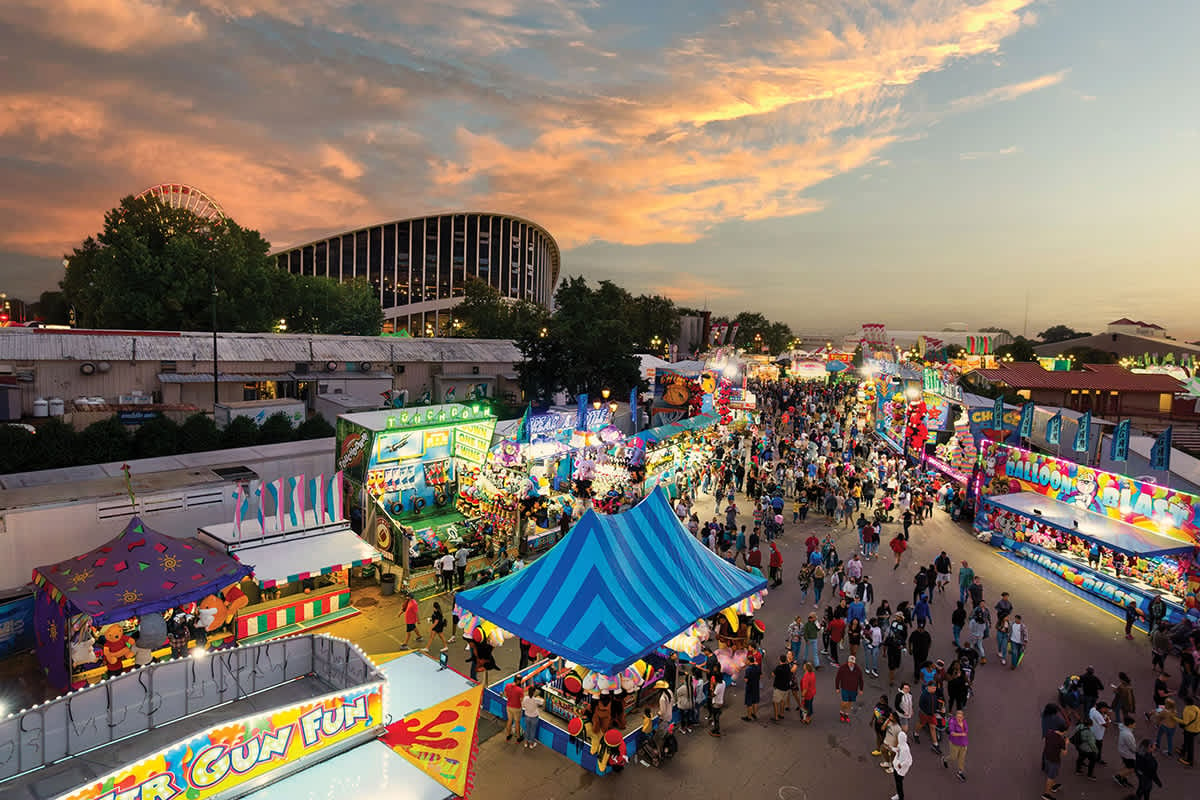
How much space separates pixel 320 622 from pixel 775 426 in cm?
2902

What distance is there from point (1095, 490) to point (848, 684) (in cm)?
1121

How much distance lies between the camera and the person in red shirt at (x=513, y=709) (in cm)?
→ 921

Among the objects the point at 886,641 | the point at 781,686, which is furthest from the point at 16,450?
the point at 886,641

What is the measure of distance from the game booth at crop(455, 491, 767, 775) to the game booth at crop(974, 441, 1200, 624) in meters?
9.96

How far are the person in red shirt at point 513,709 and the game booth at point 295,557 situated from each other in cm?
491

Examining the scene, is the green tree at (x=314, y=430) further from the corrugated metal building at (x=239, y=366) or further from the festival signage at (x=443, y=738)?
the festival signage at (x=443, y=738)

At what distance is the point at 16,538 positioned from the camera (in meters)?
10.7

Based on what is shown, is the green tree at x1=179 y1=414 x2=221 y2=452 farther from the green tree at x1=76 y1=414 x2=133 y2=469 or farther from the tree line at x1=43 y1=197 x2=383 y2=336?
the tree line at x1=43 y1=197 x2=383 y2=336

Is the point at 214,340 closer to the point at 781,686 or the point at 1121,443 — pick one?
the point at 781,686

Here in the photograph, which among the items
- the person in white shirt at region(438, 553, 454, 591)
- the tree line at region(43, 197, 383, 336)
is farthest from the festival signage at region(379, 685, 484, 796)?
the tree line at region(43, 197, 383, 336)

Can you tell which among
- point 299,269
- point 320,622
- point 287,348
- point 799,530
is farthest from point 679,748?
point 299,269

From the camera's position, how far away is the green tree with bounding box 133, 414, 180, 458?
16797mm

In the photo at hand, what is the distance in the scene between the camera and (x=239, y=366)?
2800 cm

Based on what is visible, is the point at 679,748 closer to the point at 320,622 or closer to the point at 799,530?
the point at 320,622
